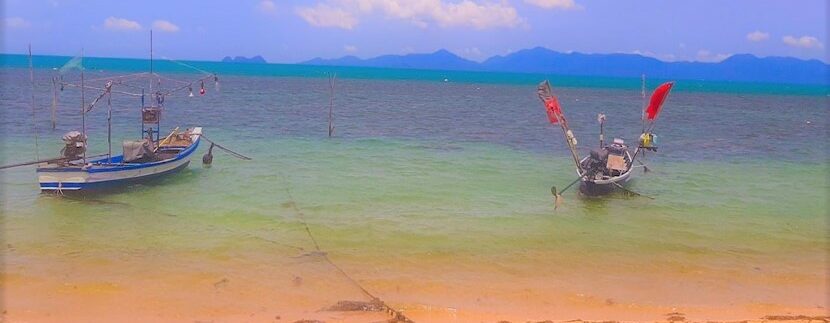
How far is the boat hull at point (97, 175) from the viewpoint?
61.6 ft

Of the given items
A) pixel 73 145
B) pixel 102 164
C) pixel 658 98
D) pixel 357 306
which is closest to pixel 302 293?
pixel 357 306

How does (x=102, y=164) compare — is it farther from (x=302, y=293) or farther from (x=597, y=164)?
(x=597, y=164)

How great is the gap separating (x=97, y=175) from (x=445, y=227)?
33.4 feet

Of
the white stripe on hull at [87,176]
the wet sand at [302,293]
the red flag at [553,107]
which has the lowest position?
the wet sand at [302,293]

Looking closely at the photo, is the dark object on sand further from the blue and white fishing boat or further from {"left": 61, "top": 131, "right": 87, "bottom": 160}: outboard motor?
{"left": 61, "top": 131, "right": 87, "bottom": 160}: outboard motor

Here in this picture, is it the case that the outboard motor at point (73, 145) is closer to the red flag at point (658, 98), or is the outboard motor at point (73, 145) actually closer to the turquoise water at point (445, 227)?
the turquoise water at point (445, 227)

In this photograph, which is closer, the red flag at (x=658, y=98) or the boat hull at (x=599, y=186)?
the boat hull at (x=599, y=186)

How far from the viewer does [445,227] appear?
16797 mm

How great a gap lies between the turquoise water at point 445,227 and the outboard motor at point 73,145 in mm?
1508

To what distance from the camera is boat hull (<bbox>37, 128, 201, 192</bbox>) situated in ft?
61.6

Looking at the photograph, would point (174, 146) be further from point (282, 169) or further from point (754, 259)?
point (754, 259)

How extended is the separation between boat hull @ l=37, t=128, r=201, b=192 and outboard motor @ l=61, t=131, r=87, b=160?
0.51m

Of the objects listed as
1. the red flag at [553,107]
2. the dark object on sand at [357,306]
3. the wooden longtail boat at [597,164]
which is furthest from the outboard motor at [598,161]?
the dark object on sand at [357,306]

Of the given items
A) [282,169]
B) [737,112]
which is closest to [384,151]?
[282,169]
